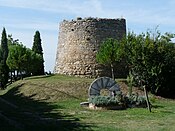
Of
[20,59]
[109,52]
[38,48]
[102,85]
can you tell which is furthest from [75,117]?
[38,48]

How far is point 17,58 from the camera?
126ft

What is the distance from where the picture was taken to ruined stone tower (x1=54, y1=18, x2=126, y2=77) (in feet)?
114

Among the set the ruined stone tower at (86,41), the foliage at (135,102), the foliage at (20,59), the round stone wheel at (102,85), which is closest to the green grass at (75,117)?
the foliage at (135,102)

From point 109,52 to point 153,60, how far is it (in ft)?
13.8

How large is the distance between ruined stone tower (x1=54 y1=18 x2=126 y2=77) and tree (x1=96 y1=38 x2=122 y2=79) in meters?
1.76

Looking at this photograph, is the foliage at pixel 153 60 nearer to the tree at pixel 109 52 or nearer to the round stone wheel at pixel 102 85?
the tree at pixel 109 52

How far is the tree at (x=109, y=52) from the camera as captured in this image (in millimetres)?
31312

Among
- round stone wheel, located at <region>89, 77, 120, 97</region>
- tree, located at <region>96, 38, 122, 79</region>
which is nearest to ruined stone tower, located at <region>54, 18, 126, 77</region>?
tree, located at <region>96, 38, 122, 79</region>

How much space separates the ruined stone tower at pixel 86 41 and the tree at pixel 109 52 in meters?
1.76

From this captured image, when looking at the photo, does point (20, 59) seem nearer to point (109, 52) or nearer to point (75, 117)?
point (109, 52)

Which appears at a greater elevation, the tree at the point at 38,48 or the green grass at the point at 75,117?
the tree at the point at 38,48

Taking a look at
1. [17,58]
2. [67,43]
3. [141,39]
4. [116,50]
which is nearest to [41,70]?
[17,58]

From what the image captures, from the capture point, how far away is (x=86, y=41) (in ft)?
114

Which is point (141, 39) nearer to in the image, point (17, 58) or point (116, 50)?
point (116, 50)
